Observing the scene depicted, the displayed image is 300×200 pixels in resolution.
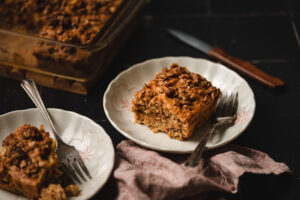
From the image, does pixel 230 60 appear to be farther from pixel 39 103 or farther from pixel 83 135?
pixel 39 103

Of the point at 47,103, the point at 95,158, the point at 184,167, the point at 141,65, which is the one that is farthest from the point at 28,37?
the point at 184,167

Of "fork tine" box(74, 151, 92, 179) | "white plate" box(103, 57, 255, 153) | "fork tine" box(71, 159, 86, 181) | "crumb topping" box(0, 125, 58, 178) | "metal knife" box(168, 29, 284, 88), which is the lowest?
"fork tine" box(71, 159, 86, 181)

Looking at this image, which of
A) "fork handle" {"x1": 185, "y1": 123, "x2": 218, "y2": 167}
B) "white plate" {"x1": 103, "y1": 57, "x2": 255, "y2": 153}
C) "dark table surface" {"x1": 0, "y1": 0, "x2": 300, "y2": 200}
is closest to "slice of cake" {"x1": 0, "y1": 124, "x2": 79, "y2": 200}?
"dark table surface" {"x1": 0, "y1": 0, "x2": 300, "y2": 200}

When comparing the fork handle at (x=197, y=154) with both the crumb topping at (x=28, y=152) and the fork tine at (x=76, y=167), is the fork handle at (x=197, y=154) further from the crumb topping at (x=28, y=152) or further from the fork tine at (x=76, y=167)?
the crumb topping at (x=28, y=152)

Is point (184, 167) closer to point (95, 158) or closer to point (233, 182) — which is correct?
point (233, 182)

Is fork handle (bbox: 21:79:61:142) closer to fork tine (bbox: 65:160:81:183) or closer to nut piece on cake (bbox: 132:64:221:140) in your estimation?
fork tine (bbox: 65:160:81:183)

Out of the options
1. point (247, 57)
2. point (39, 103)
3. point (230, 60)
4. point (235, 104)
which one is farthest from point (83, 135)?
point (247, 57)

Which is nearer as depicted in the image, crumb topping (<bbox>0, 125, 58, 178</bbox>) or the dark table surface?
crumb topping (<bbox>0, 125, 58, 178</bbox>)
